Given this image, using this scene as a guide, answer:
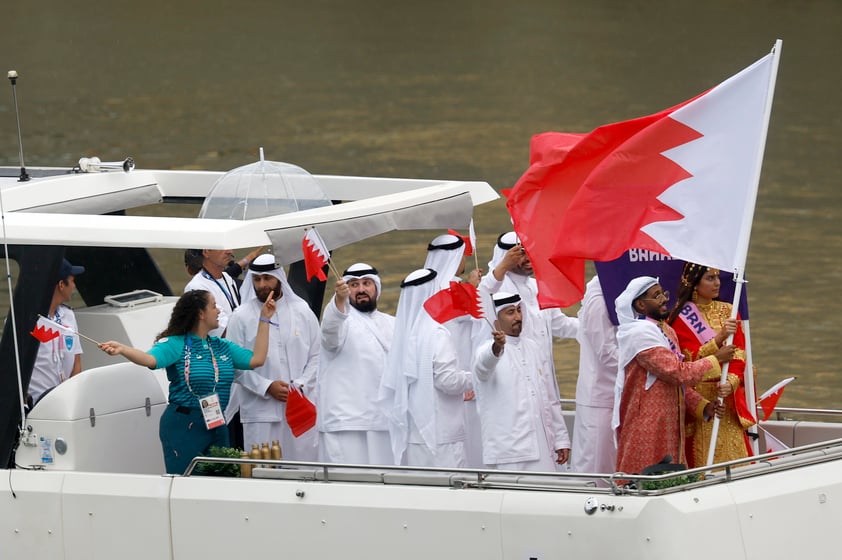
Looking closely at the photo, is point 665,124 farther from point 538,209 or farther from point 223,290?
point 223,290

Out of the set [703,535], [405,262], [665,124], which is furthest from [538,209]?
[405,262]

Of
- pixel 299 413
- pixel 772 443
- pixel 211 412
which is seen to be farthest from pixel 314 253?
pixel 772 443

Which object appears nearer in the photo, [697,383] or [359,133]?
[697,383]

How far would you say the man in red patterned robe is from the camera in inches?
268

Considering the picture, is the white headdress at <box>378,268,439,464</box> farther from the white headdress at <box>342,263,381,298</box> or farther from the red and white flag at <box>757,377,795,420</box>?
the red and white flag at <box>757,377,795,420</box>

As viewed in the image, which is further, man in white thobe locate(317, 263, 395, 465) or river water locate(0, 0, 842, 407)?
river water locate(0, 0, 842, 407)

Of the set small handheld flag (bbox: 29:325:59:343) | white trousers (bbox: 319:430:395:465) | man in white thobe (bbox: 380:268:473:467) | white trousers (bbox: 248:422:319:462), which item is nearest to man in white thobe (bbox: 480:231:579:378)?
man in white thobe (bbox: 380:268:473:467)

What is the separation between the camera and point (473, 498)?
6473 mm

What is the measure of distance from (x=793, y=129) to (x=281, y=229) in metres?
22.0

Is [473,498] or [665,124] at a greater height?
[665,124]

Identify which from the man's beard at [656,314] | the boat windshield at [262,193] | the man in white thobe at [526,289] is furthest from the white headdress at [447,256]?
the man's beard at [656,314]

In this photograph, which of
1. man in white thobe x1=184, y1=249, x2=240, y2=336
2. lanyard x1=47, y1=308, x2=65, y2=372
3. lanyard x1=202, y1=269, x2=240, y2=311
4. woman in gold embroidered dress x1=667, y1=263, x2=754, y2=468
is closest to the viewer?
woman in gold embroidered dress x1=667, y1=263, x2=754, y2=468

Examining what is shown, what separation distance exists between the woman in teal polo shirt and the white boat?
0.23m

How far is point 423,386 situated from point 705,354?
4.83 feet
